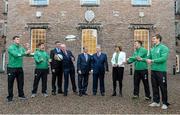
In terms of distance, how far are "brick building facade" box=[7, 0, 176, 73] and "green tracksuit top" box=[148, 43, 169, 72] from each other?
16.7m

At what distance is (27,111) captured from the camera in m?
10.6

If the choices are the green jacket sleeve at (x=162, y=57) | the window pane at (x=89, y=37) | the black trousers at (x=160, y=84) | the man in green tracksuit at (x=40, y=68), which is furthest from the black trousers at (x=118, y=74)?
the window pane at (x=89, y=37)

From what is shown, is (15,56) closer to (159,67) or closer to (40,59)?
(40,59)

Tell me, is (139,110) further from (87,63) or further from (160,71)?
(87,63)

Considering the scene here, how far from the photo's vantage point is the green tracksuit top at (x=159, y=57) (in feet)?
36.1

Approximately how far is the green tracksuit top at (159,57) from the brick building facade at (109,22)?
658 inches

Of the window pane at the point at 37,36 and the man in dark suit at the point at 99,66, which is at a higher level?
the window pane at the point at 37,36

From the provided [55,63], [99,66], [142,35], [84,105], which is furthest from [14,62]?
[142,35]

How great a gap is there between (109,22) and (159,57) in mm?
17116

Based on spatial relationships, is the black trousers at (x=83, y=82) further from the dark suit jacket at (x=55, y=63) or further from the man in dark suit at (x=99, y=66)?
the dark suit jacket at (x=55, y=63)

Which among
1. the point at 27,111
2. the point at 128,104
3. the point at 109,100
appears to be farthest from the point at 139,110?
the point at 27,111

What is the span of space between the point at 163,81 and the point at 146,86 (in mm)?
1831

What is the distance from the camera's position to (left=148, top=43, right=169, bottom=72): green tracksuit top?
36.1 ft

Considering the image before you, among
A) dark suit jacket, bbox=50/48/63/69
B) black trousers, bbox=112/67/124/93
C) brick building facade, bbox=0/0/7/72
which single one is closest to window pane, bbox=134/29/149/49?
black trousers, bbox=112/67/124/93
